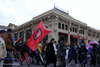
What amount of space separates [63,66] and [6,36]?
10.8 feet

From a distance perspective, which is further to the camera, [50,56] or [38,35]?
[38,35]

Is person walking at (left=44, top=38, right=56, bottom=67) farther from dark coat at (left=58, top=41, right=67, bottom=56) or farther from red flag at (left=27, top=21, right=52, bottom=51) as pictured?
red flag at (left=27, top=21, right=52, bottom=51)

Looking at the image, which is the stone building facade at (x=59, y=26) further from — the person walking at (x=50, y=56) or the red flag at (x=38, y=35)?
the person walking at (x=50, y=56)

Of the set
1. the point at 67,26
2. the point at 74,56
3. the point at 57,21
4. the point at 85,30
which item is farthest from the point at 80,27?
the point at 74,56

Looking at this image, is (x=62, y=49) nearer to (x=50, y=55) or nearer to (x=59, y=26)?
(x=50, y=55)

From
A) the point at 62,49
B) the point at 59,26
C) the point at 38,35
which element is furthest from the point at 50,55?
the point at 59,26

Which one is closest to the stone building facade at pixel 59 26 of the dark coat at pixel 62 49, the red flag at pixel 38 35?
the red flag at pixel 38 35

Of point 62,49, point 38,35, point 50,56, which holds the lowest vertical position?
point 50,56

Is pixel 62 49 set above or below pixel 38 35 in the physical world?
below

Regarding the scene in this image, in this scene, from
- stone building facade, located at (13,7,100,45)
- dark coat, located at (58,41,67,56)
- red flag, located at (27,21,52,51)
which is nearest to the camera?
dark coat, located at (58,41,67,56)

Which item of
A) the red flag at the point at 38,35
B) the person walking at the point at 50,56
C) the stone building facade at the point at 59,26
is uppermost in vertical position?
the stone building facade at the point at 59,26

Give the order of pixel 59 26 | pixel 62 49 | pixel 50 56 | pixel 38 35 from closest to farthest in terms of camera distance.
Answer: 1. pixel 62 49
2. pixel 50 56
3. pixel 38 35
4. pixel 59 26

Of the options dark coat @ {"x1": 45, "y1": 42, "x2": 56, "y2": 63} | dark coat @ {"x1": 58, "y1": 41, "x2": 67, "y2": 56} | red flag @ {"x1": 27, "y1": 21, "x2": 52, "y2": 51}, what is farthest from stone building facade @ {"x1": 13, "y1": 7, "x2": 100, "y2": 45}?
dark coat @ {"x1": 58, "y1": 41, "x2": 67, "y2": 56}

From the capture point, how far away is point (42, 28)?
640 cm
